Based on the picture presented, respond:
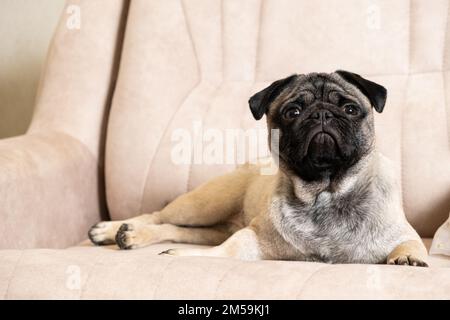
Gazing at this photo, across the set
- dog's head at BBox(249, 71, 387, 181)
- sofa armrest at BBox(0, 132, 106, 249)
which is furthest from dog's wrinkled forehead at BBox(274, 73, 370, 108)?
sofa armrest at BBox(0, 132, 106, 249)

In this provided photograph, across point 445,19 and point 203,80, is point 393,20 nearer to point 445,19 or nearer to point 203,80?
point 445,19

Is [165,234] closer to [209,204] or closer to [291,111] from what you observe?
[209,204]

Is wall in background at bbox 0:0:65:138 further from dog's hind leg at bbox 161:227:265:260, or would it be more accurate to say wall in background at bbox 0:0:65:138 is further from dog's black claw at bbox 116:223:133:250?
dog's hind leg at bbox 161:227:265:260

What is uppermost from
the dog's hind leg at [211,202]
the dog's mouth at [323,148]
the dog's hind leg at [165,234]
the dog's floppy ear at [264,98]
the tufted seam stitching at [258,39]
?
the tufted seam stitching at [258,39]

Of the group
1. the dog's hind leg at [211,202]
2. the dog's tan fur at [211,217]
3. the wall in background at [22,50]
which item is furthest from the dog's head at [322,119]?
the wall in background at [22,50]

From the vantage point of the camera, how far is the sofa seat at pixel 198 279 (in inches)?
43.9

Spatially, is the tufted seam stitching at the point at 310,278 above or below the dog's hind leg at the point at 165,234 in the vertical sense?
above

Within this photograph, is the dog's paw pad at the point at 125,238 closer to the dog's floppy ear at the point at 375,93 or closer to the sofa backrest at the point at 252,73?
the sofa backrest at the point at 252,73

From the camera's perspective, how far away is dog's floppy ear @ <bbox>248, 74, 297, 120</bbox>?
5.17 ft

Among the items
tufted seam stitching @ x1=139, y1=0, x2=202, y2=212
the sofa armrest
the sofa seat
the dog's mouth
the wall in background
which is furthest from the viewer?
the wall in background

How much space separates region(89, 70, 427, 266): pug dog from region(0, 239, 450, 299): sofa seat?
0.28 m

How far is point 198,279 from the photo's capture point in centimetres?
119

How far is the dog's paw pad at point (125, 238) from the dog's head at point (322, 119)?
0.43 meters

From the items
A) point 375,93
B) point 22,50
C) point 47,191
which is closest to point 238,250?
point 375,93
